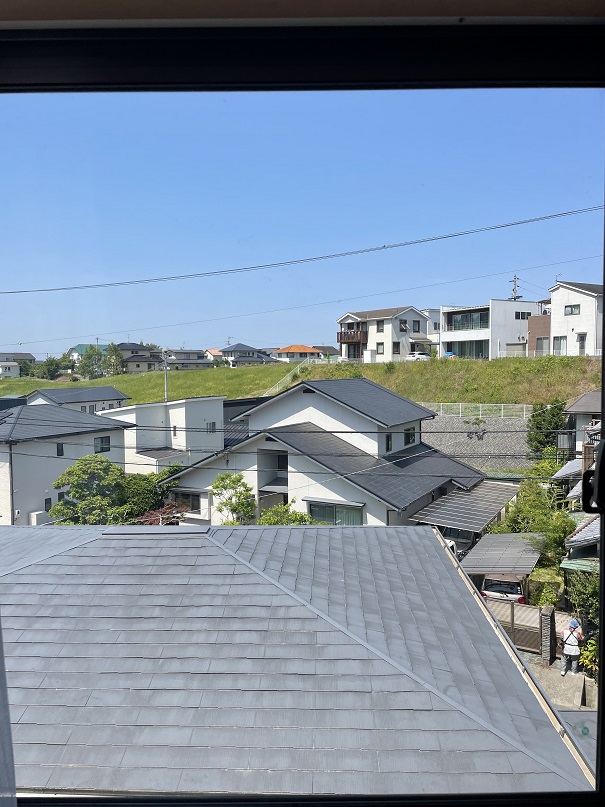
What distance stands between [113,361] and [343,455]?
1.80 ft

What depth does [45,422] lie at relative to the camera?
114cm

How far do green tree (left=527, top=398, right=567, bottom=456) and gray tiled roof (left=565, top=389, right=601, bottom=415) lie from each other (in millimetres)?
29

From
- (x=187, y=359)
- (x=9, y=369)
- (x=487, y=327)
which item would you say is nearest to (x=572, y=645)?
(x=487, y=327)

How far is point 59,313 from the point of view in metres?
1.02

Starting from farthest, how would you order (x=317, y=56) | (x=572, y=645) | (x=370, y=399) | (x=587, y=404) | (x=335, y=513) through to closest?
(x=335, y=513) < (x=370, y=399) < (x=572, y=645) < (x=587, y=404) < (x=317, y=56)

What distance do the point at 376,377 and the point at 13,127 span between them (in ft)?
2.74

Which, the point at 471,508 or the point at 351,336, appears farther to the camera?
the point at 471,508

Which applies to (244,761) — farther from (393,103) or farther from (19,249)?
(393,103)

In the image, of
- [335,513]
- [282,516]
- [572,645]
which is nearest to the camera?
[572,645]

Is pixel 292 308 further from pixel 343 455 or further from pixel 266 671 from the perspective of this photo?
pixel 266 671

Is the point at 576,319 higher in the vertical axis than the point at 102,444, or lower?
higher

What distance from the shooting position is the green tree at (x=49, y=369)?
1.04 meters

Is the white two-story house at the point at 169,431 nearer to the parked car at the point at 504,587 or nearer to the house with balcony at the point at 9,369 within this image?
the house with balcony at the point at 9,369

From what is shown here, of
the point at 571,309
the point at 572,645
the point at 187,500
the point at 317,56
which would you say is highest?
the point at 317,56
